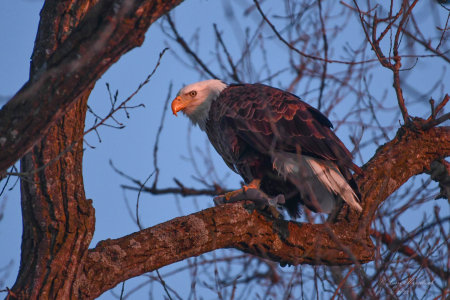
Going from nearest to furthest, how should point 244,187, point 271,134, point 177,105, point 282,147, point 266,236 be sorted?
point 266,236
point 244,187
point 282,147
point 271,134
point 177,105

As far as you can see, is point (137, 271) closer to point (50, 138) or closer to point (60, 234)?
point (60, 234)

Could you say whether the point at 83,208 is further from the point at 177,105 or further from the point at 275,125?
the point at 177,105

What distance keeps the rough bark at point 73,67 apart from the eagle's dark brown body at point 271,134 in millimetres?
2199

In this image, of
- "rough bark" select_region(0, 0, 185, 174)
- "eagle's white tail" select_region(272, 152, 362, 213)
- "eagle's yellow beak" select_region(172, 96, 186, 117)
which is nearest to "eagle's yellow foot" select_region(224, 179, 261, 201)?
"eagle's white tail" select_region(272, 152, 362, 213)

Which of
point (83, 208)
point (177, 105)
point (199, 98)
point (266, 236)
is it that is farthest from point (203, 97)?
point (83, 208)

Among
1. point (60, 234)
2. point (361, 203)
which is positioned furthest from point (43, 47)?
point (361, 203)

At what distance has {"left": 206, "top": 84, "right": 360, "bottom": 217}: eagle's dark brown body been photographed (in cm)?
396

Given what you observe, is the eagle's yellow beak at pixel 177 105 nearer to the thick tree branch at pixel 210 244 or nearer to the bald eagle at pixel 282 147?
the bald eagle at pixel 282 147

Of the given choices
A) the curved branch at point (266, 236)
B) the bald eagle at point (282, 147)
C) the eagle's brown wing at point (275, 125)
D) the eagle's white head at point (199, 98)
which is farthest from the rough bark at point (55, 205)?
the eagle's white head at point (199, 98)

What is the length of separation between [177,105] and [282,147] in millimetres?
1527

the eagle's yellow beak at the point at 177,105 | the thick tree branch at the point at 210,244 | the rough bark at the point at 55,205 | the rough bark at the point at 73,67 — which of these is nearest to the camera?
the rough bark at the point at 73,67

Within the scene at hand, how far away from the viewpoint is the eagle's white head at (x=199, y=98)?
195 inches

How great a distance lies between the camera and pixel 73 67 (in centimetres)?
188

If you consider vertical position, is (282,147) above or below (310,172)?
above
